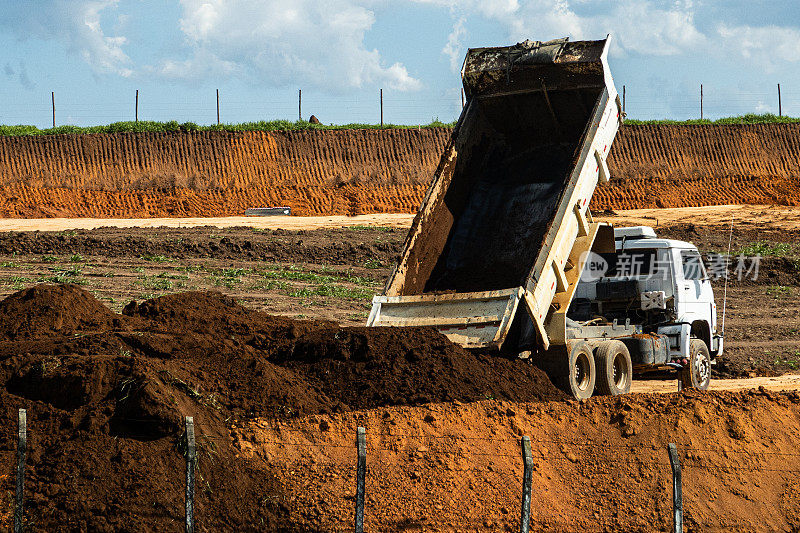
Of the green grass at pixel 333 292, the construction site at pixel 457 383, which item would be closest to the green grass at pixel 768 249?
the construction site at pixel 457 383

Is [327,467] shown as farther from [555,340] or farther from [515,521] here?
[555,340]

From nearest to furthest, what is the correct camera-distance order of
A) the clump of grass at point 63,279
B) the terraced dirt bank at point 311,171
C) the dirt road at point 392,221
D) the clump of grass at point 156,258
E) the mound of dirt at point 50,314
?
the mound of dirt at point 50,314, the clump of grass at point 63,279, the clump of grass at point 156,258, the dirt road at point 392,221, the terraced dirt bank at point 311,171

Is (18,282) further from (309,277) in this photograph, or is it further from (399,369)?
(399,369)

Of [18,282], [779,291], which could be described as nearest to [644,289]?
[779,291]

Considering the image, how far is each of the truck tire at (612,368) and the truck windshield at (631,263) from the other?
6.19ft

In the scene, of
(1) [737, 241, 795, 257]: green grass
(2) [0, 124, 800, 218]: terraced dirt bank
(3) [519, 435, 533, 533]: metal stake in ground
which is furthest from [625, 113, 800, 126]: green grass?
(3) [519, 435, 533, 533]: metal stake in ground

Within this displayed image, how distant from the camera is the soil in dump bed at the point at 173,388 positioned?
7141 millimetres

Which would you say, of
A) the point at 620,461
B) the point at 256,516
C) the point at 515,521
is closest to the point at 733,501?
the point at 620,461

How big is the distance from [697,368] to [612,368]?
105 inches

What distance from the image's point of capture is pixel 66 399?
8172 millimetres

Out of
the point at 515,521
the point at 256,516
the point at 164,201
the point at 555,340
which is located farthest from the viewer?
the point at 164,201

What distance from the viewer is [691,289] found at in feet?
47.8

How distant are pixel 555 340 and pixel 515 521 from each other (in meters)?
3.85

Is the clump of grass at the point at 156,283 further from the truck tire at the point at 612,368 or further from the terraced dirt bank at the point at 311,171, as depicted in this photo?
the terraced dirt bank at the point at 311,171
